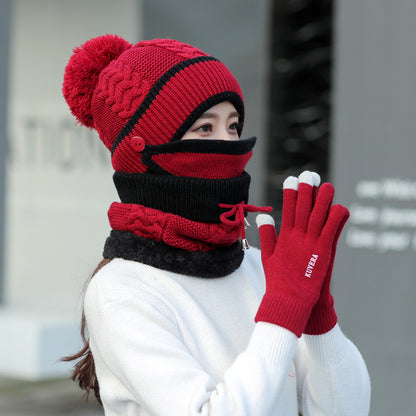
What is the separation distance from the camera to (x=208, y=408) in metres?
1.43

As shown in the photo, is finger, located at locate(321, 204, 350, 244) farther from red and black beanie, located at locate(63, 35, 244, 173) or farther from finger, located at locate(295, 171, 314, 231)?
red and black beanie, located at locate(63, 35, 244, 173)

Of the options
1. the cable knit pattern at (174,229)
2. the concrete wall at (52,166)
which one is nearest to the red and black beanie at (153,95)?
the cable knit pattern at (174,229)

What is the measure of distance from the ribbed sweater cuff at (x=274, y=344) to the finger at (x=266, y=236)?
0.15 m

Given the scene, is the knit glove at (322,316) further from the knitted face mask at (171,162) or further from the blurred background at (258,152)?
the blurred background at (258,152)

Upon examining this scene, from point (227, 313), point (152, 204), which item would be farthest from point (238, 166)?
point (227, 313)

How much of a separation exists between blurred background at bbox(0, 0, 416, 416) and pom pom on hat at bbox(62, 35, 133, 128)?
8.45ft

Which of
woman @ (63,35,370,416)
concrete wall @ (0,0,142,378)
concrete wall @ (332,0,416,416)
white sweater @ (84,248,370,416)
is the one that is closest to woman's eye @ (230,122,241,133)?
woman @ (63,35,370,416)

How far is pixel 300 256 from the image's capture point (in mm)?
1495

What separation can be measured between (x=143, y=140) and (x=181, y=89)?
135 mm

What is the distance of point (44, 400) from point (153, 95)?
13.4 ft

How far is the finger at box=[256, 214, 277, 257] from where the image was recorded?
5.08ft

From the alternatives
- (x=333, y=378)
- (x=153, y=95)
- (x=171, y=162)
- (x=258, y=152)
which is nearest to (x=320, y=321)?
(x=333, y=378)

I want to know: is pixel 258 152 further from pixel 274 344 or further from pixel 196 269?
pixel 274 344

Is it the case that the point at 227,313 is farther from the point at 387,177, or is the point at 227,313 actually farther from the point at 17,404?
the point at 17,404
